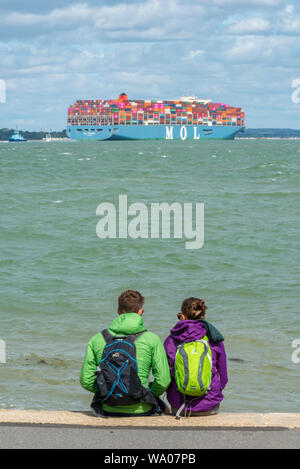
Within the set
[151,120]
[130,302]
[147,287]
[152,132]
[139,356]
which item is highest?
[151,120]

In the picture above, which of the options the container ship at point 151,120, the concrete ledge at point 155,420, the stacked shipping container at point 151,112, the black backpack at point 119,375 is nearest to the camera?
the concrete ledge at point 155,420

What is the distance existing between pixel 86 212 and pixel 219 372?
72.8 ft

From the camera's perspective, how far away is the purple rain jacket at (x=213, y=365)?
16.2 feet

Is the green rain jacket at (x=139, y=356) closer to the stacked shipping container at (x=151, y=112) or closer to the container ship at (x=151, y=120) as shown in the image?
the container ship at (x=151, y=120)

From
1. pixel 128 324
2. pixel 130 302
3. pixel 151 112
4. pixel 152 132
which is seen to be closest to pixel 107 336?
pixel 128 324

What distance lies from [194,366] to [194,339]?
0.17 metres

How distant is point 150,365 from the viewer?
492cm

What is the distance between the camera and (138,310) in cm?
485

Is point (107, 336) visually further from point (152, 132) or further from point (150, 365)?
point (152, 132)

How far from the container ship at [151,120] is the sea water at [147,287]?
464 ft

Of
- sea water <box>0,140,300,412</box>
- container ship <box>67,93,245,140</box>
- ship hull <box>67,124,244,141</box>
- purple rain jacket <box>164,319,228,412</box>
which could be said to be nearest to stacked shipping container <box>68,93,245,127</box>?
container ship <box>67,93,245,140</box>

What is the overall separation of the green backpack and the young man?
0.09 metres

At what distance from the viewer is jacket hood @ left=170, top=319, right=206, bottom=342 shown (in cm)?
493

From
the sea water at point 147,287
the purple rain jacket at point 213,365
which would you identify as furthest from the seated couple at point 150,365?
the sea water at point 147,287
